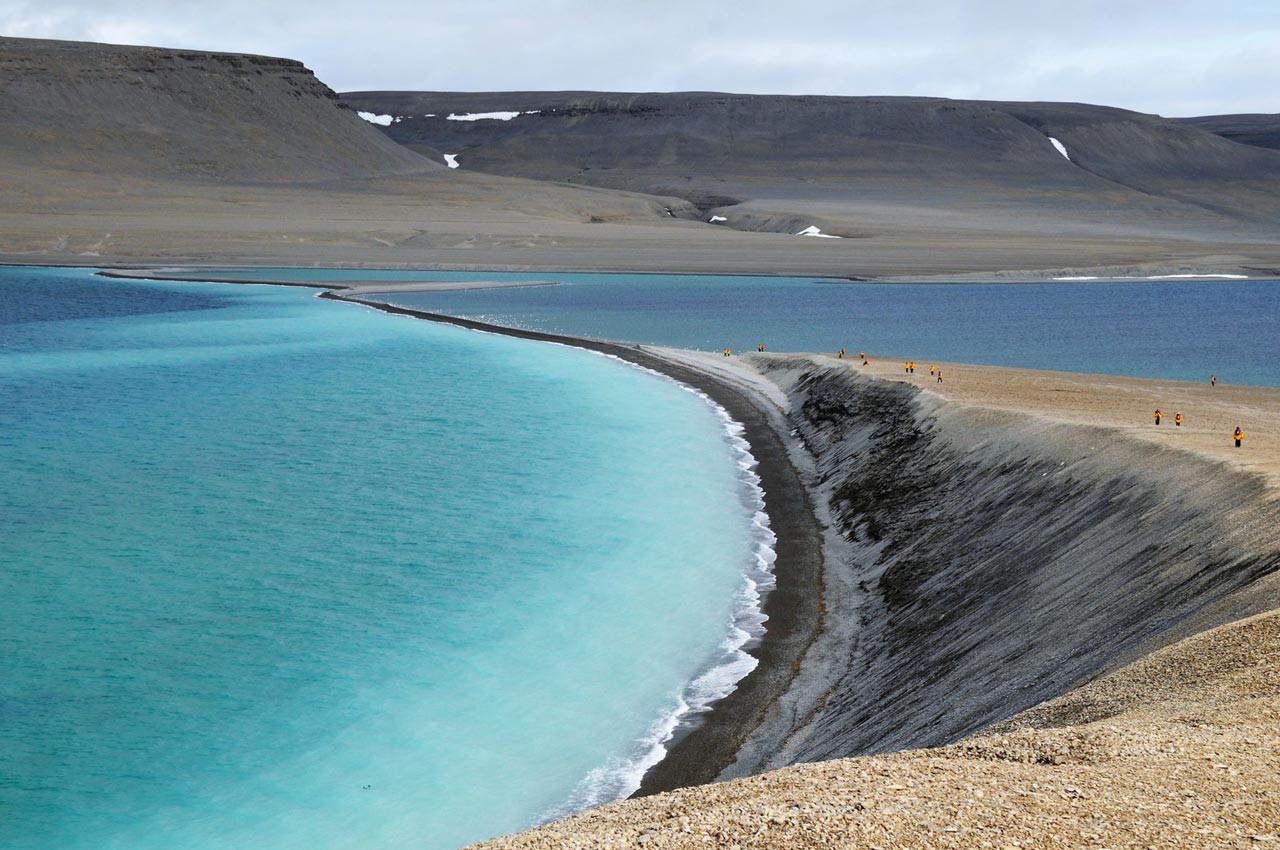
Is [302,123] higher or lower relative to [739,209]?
higher

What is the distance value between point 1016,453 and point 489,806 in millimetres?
9411

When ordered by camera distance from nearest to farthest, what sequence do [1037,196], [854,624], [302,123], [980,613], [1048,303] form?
[980,613], [854,624], [1048,303], [1037,196], [302,123]

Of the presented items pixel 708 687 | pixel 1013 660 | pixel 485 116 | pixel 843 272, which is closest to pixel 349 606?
pixel 708 687

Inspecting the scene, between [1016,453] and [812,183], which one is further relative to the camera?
[812,183]

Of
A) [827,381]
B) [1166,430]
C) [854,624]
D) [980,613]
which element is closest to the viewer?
[980,613]

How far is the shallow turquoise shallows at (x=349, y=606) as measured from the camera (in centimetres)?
1081

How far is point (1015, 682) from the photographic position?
1014 cm

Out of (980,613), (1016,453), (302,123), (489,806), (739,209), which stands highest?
(302,123)

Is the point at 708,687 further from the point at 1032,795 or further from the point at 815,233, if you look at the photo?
the point at 815,233

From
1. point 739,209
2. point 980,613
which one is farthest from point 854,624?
point 739,209

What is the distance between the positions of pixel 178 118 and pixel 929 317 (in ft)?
294

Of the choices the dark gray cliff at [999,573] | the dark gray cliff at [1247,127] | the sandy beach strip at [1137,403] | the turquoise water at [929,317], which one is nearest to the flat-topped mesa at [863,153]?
the dark gray cliff at [1247,127]

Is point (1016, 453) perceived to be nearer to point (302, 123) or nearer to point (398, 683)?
point (398, 683)

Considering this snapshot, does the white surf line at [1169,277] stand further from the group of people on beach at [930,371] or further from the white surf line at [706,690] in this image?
the white surf line at [706,690]
